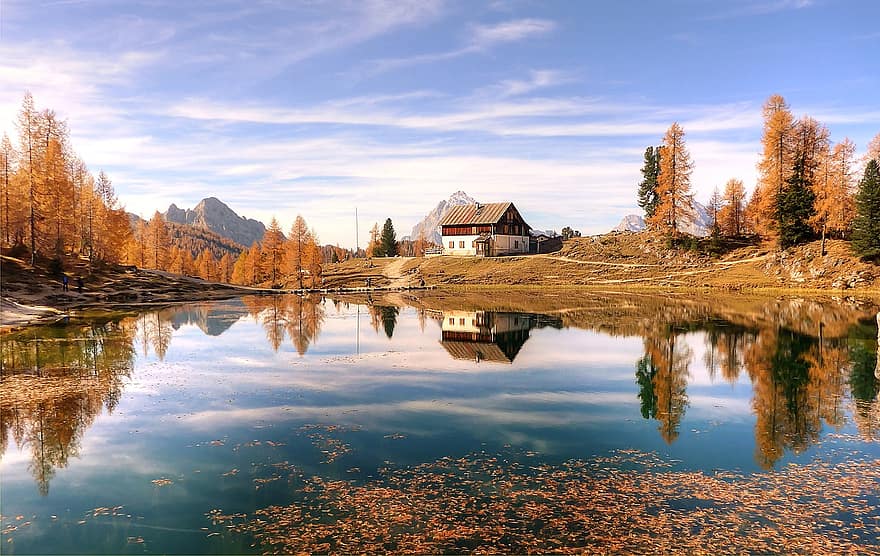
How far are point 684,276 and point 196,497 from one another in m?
84.6

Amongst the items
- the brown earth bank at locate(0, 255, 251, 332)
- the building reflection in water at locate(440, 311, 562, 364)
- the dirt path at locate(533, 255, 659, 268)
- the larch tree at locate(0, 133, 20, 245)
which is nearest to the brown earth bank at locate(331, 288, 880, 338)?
the building reflection in water at locate(440, 311, 562, 364)

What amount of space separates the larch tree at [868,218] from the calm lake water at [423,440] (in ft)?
138

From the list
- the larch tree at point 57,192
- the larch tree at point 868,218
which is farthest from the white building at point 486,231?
the larch tree at point 57,192

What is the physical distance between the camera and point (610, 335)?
38344 millimetres

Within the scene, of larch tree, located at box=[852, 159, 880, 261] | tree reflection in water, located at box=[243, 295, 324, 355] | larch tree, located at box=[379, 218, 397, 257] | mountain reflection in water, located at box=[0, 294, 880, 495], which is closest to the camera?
mountain reflection in water, located at box=[0, 294, 880, 495]

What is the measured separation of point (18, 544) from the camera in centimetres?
1067

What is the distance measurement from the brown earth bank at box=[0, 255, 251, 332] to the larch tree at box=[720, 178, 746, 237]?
284 ft

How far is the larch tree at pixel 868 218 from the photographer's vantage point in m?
66.6

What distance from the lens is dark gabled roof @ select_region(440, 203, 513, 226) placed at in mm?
113688

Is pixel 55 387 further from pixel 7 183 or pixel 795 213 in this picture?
pixel 795 213

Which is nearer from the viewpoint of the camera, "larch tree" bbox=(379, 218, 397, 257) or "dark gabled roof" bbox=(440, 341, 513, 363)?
"dark gabled roof" bbox=(440, 341, 513, 363)

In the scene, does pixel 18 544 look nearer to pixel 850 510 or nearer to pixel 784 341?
pixel 850 510

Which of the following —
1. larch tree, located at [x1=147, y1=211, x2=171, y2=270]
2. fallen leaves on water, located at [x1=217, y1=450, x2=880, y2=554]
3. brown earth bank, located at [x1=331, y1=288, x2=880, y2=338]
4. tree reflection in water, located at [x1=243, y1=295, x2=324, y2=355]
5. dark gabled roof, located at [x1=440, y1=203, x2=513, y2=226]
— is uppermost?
dark gabled roof, located at [x1=440, y1=203, x2=513, y2=226]

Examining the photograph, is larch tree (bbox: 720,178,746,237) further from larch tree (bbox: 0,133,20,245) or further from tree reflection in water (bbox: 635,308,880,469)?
larch tree (bbox: 0,133,20,245)
